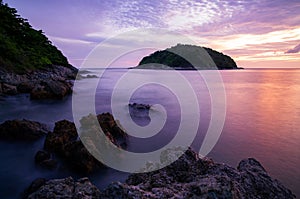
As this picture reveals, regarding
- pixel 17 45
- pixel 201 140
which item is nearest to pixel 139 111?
Result: pixel 201 140

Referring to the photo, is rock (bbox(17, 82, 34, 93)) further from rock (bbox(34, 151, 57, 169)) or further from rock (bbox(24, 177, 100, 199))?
rock (bbox(24, 177, 100, 199))

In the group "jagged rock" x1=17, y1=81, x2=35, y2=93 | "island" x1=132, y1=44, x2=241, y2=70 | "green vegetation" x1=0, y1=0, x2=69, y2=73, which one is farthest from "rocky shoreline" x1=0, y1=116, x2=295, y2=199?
"island" x1=132, y1=44, x2=241, y2=70

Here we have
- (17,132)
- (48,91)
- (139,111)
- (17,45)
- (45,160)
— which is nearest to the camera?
(45,160)

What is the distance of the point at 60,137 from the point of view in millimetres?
7797

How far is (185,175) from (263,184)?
5.04 feet

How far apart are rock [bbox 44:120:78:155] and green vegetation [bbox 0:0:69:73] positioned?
18049mm

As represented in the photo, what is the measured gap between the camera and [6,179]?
20.8 feet

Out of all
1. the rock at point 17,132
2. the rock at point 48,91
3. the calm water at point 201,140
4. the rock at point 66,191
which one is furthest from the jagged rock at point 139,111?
the rock at point 66,191

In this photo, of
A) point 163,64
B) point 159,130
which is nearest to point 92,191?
point 159,130

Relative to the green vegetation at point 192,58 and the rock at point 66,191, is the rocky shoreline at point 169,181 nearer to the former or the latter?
the rock at point 66,191

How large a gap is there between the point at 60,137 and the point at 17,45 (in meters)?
30.3

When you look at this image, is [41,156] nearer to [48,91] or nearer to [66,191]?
[66,191]

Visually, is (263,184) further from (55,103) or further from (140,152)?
(55,103)

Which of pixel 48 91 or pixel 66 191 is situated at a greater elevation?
pixel 48 91
